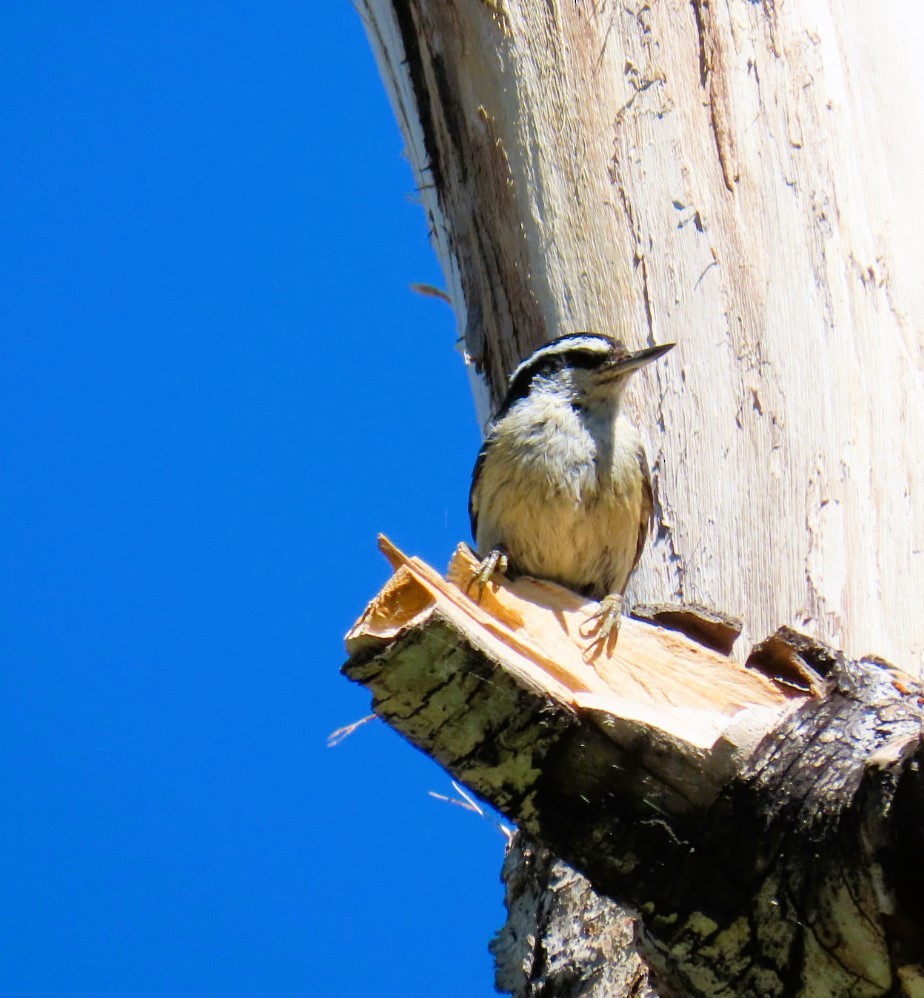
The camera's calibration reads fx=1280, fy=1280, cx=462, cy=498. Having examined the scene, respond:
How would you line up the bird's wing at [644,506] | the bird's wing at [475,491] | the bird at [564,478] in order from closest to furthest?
the bird's wing at [644,506], the bird at [564,478], the bird's wing at [475,491]

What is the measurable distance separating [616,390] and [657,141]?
0.69 meters

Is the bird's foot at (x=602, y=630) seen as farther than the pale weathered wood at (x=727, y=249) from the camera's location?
No

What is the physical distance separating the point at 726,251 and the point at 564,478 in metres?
0.82

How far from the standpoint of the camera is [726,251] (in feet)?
10.5

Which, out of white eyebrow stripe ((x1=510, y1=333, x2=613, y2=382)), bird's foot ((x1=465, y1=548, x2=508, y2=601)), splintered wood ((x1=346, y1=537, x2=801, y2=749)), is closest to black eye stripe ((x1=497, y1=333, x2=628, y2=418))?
white eyebrow stripe ((x1=510, y1=333, x2=613, y2=382))

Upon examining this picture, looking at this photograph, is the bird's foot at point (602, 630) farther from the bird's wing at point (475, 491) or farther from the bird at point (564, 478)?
the bird's wing at point (475, 491)

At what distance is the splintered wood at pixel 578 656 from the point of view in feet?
6.49

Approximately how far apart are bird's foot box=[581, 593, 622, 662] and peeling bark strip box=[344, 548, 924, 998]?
447 mm

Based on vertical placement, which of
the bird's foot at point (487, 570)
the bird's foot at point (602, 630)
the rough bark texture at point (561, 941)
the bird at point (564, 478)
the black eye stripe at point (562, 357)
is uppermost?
the black eye stripe at point (562, 357)

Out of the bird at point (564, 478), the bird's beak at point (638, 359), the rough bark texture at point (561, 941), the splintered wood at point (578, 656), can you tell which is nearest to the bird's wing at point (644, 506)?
the bird at point (564, 478)

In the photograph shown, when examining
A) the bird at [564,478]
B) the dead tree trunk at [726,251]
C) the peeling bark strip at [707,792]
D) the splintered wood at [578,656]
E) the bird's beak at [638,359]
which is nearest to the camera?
the peeling bark strip at [707,792]

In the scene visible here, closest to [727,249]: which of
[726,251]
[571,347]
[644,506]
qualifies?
[726,251]

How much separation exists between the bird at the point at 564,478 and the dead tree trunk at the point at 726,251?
0.11 m

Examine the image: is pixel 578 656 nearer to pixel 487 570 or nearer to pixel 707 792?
pixel 707 792
